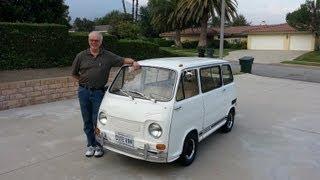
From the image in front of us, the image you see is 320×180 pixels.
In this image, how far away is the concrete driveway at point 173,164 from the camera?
5.71 metres

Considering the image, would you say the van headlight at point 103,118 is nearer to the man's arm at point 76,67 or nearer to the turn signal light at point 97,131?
the turn signal light at point 97,131

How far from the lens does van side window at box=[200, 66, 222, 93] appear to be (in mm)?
6629

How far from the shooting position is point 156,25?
176 ft

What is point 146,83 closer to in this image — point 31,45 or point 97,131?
point 97,131

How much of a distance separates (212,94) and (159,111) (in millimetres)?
1651

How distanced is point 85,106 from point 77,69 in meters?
0.60

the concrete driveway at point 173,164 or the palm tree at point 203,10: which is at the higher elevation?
the palm tree at point 203,10

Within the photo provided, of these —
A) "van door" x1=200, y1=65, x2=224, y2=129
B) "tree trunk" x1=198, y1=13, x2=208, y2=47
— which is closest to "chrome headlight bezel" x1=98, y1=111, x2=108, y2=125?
"van door" x1=200, y1=65, x2=224, y2=129

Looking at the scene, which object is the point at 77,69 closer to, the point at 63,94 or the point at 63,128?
the point at 63,128

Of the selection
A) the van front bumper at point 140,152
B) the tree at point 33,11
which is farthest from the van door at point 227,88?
the tree at point 33,11

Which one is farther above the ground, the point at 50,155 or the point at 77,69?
the point at 77,69

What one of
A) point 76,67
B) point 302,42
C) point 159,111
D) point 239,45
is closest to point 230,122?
point 159,111

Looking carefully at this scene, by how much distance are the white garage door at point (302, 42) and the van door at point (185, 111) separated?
45.0 m

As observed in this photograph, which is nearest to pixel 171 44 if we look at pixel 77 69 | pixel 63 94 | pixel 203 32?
pixel 203 32
